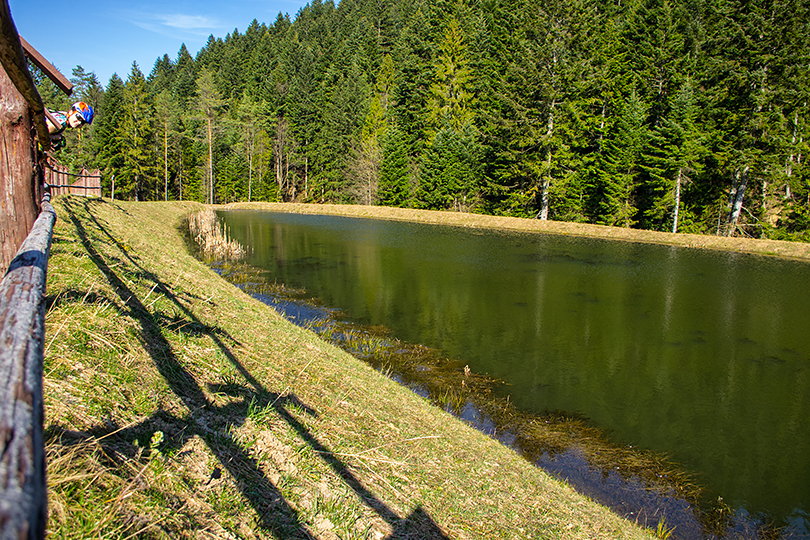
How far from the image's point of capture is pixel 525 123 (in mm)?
41906

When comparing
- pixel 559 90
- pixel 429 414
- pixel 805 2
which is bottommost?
pixel 429 414

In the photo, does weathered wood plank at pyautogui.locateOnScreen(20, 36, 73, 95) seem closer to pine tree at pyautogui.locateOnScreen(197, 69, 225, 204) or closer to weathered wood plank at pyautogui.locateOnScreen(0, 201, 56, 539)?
weathered wood plank at pyautogui.locateOnScreen(0, 201, 56, 539)

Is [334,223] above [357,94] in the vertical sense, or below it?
below

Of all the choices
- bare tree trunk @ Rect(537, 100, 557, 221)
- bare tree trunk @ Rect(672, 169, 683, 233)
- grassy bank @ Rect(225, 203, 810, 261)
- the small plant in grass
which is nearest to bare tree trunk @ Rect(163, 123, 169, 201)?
grassy bank @ Rect(225, 203, 810, 261)

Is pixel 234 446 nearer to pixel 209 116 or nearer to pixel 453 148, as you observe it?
pixel 453 148

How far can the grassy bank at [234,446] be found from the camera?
2709mm

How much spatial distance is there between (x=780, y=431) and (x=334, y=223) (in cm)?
3682

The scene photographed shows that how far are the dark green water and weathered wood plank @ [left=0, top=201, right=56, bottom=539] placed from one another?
8.39 m

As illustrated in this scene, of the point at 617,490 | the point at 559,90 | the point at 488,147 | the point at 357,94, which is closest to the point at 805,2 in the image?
the point at 559,90

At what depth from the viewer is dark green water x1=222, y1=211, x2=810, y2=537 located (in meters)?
8.27

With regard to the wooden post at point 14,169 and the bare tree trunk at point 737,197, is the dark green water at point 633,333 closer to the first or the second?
the bare tree trunk at point 737,197

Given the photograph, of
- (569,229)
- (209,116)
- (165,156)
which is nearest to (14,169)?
(569,229)

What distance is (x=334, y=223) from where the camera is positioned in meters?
42.6

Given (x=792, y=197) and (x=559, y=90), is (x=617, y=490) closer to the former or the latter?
(x=792, y=197)
